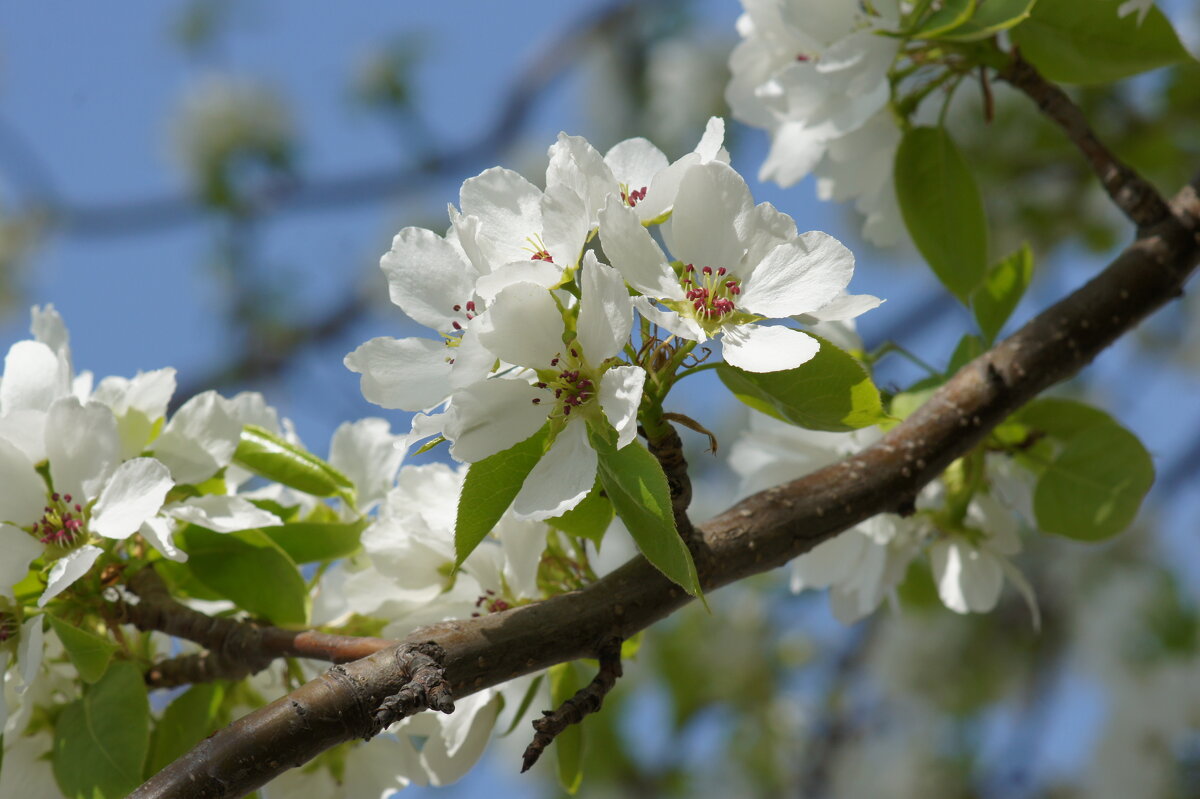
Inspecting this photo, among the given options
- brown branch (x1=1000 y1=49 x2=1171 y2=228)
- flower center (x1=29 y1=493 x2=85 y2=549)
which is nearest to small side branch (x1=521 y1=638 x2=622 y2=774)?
flower center (x1=29 y1=493 x2=85 y2=549)

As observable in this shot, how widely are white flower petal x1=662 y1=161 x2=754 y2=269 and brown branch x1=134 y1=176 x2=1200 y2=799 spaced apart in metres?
0.24

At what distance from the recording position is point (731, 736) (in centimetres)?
428

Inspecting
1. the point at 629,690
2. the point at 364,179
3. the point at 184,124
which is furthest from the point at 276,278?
the point at 629,690

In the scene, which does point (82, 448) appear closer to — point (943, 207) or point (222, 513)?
point (222, 513)

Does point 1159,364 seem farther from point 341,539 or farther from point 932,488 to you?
point 341,539

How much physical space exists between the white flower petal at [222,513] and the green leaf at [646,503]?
35 cm

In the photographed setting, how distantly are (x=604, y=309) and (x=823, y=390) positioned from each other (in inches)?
8.1

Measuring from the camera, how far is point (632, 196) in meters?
0.96

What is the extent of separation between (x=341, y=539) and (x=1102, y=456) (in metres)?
0.80

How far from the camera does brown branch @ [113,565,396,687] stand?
40.6 inches

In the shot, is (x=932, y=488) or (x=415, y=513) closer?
(x=415, y=513)

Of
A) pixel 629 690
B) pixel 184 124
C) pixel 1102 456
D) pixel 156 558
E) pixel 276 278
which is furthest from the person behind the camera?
pixel 184 124

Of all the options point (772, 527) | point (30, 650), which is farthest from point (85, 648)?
point (772, 527)

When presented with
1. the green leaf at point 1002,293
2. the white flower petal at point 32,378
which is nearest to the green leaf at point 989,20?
the green leaf at point 1002,293
